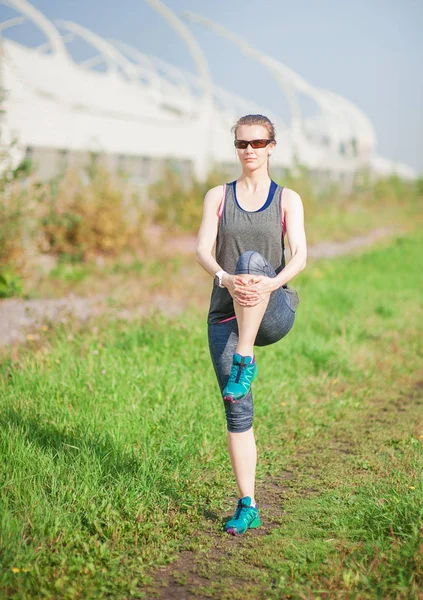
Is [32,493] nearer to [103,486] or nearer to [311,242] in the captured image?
[103,486]

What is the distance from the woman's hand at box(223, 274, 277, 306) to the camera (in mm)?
3021

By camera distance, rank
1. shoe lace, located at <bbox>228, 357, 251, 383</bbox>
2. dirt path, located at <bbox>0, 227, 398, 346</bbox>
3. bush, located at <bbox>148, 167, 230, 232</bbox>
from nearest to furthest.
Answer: shoe lace, located at <bbox>228, 357, 251, 383</bbox>
dirt path, located at <bbox>0, 227, 398, 346</bbox>
bush, located at <bbox>148, 167, 230, 232</bbox>

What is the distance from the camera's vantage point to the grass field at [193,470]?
295cm

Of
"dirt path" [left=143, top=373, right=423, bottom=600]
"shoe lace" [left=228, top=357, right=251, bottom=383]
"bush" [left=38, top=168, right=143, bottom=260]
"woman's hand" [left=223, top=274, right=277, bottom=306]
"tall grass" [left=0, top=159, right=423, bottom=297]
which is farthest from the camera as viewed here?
"bush" [left=38, top=168, right=143, bottom=260]

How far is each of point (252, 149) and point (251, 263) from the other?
58cm

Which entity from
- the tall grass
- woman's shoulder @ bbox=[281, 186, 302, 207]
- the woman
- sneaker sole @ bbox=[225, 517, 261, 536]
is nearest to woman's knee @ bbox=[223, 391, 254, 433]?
the woman

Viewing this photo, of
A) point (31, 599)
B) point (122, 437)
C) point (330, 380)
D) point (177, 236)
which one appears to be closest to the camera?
point (31, 599)

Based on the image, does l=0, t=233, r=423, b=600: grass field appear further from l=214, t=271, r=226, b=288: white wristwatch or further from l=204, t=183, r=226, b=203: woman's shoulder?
l=204, t=183, r=226, b=203: woman's shoulder

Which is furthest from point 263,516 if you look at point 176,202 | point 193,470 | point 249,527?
point 176,202

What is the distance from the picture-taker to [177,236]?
16.8 m

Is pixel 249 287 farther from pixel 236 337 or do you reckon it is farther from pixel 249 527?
pixel 249 527

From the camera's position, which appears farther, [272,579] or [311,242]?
[311,242]

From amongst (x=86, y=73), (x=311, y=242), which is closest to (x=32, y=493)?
(x=311, y=242)

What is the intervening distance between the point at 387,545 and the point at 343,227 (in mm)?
18276
